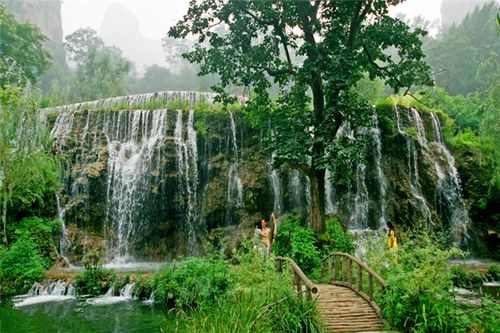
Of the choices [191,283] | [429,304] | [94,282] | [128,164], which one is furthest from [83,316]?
[128,164]

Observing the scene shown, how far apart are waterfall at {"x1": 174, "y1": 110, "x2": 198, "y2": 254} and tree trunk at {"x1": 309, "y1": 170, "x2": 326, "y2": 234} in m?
7.26

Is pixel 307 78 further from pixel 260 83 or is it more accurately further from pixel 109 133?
pixel 109 133

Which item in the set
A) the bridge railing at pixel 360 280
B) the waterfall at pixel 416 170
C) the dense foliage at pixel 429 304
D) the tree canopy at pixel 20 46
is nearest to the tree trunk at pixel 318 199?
the bridge railing at pixel 360 280

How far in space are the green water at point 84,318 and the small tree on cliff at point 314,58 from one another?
5064mm

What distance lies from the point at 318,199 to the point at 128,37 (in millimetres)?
148786

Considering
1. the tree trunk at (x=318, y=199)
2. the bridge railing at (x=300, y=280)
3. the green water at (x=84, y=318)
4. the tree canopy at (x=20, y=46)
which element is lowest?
the green water at (x=84, y=318)

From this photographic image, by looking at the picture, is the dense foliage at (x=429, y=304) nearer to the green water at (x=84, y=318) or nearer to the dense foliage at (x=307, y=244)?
the dense foliage at (x=307, y=244)

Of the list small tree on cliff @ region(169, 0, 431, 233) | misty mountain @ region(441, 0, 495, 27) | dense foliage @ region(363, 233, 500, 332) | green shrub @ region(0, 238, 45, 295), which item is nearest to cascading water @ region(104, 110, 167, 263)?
green shrub @ region(0, 238, 45, 295)

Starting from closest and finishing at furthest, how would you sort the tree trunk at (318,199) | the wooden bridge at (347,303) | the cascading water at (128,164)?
the wooden bridge at (347,303) < the tree trunk at (318,199) < the cascading water at (128,164)

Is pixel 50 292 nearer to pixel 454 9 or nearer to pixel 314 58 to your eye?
pixel 314 58

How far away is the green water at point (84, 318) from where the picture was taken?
8.59m

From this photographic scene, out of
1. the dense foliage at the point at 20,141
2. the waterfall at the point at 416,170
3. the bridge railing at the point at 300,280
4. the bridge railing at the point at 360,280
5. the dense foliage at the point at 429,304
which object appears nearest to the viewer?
the dense foliage at the point at 429,304

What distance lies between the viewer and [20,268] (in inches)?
506

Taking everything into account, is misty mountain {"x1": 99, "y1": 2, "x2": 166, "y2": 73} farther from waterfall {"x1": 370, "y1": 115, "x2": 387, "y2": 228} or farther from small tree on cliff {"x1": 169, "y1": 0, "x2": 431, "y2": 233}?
small tree on cliff {"x1": 169, "y1": 0, "x2": 431, "y2": 233}
